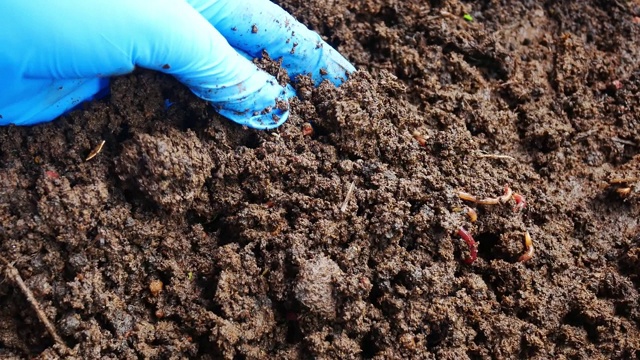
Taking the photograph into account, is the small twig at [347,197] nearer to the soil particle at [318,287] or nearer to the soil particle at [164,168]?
the soil particle at [318,287]

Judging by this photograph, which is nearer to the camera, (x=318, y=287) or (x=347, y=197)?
(x=318, y=287)

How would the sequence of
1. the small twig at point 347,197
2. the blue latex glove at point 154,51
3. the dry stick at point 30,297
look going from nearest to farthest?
the blue latex glove at point 154,51
the dry stick at point 30,297
the small twig at point 347,197

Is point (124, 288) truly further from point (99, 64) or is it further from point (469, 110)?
point (469, 110)

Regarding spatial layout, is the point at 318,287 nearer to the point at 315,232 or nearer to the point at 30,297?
the point at 315,232

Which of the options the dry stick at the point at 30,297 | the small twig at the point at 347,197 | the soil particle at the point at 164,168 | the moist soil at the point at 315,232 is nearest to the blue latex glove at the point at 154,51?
the moist soil at the point at 315,232

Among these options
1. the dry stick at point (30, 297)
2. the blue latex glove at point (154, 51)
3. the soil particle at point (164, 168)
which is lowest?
the dry stick at point (30, 297)

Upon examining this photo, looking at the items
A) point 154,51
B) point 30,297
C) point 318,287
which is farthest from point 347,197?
point 30,297
